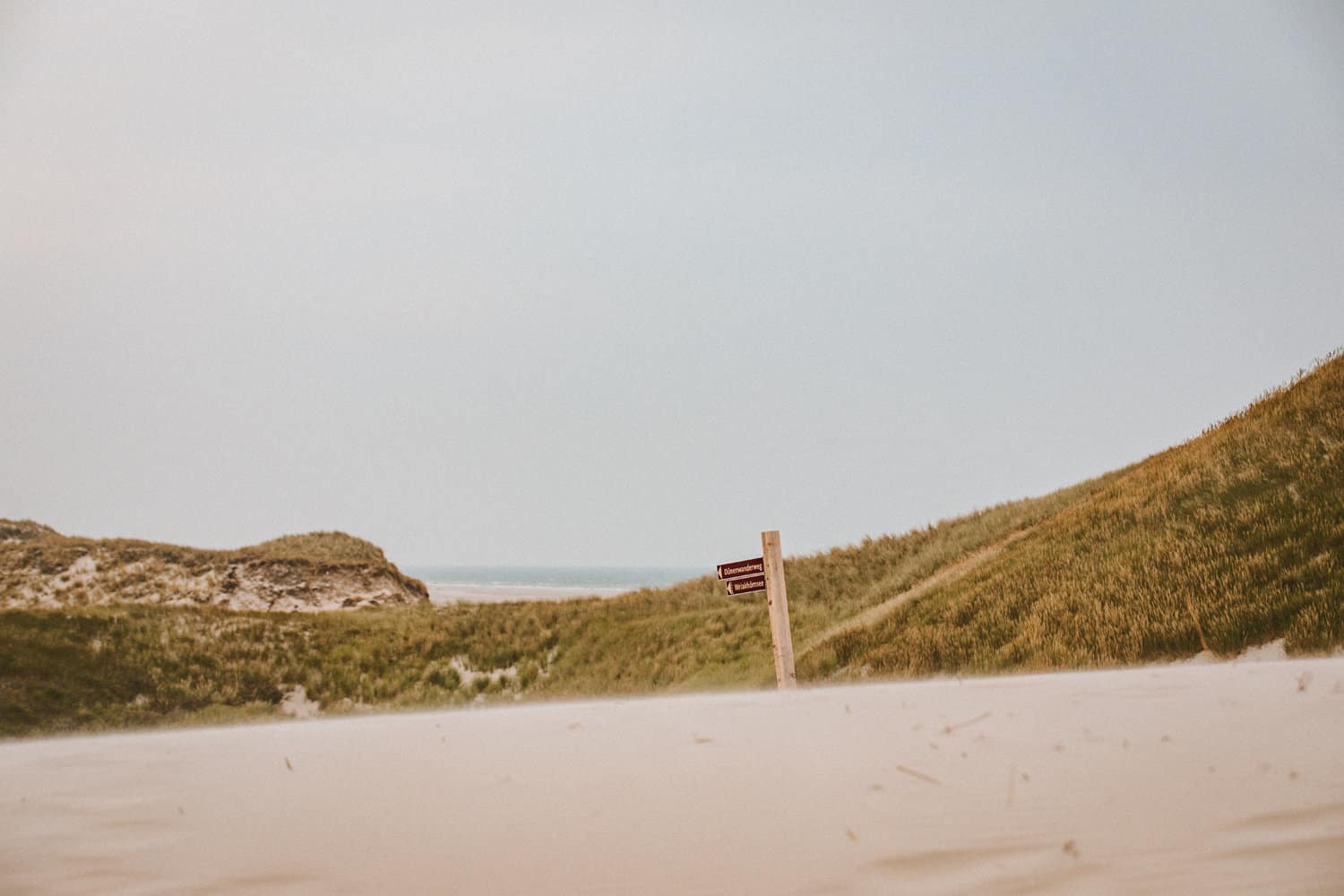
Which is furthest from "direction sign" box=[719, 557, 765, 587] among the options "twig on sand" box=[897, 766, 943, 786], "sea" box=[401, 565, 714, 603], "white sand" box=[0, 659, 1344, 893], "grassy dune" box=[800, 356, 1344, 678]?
"sea" box=[401, 565, 714, 603]

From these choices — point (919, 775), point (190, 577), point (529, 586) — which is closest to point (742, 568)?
point (919, 775)

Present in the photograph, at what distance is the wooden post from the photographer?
40.2 feet

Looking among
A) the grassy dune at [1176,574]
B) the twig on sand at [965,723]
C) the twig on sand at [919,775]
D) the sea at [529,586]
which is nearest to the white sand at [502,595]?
the sea at [529,586]

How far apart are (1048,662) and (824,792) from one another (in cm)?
945

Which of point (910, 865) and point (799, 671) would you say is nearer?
point (910, 865)

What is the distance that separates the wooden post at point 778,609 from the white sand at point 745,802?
5219mm

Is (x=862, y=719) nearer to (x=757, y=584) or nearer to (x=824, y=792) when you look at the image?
(x=824, y=792)

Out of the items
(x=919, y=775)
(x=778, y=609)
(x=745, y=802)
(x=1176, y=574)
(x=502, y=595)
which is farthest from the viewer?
(x=502, y=595)

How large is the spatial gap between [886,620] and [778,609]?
213 inches

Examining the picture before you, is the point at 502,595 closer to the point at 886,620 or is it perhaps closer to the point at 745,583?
the point at 886,620

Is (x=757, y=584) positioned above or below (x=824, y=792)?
above

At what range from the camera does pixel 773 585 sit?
12.5 metres

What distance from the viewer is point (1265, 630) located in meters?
11.6

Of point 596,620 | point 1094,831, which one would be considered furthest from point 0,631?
point 1094,831
